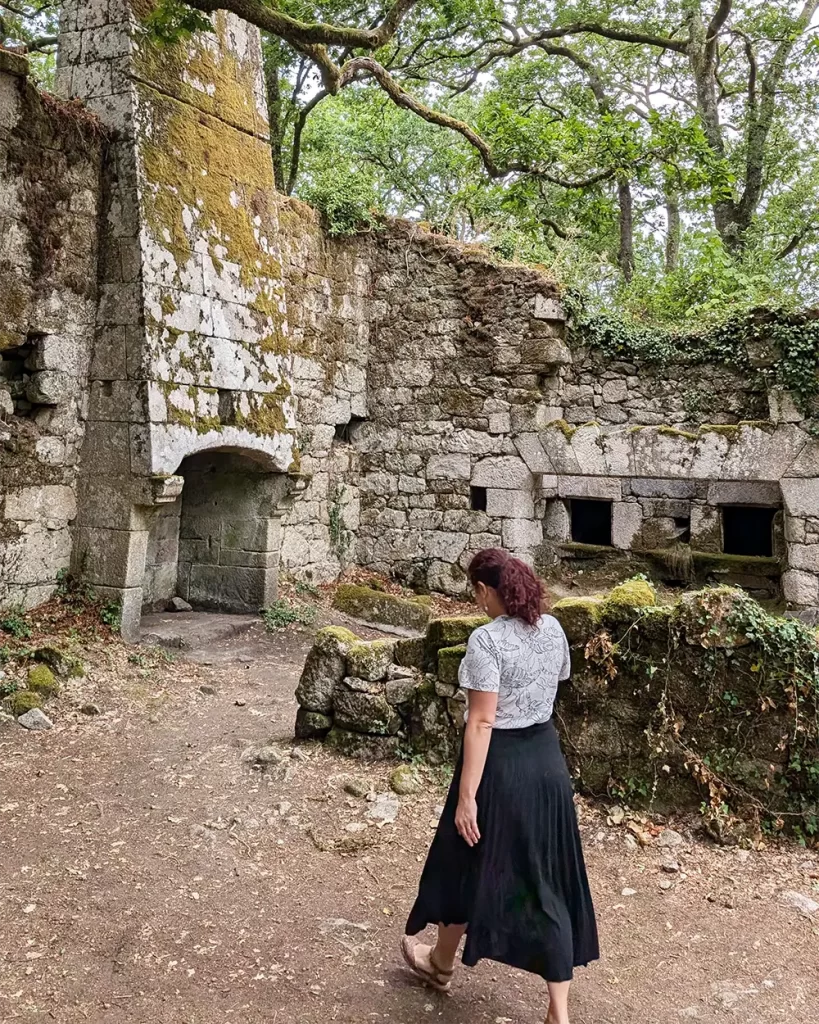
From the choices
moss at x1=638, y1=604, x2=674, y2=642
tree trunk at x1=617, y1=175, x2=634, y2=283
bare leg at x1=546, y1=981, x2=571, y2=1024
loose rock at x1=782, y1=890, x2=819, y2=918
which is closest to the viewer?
bare leg at x1=546, y1=981, x2=571, y2=1024

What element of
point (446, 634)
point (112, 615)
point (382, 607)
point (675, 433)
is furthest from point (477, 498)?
point (446, 634)

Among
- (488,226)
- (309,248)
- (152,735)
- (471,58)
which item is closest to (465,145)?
(471,58)

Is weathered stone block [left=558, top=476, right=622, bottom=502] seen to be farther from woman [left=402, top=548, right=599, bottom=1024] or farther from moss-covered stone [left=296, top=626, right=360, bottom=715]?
woman [left=402, top=548, right=599, bottom=1024]

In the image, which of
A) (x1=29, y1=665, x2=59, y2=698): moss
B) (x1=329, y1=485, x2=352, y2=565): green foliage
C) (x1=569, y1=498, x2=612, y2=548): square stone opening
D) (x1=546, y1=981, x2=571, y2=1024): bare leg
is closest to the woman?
(x1=546, y1=981, x2=571, y2=1024): bare leg

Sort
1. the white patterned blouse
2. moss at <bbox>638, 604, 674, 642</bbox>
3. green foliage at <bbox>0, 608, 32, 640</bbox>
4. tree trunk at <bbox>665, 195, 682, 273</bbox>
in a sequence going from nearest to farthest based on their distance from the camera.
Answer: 1. the white patterned blouse
2. moss at <bbox>638, 604, 674, 642</bbox>
3. green foliage at <bbox>0, 608, 32, 640</bbox>
4. tree trunk at <bbox>665, 195, 682, 273</bbox>

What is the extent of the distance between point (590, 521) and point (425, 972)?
282 inches

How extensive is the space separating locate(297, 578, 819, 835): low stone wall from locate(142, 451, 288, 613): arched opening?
4137 millimetres

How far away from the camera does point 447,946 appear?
111 inches

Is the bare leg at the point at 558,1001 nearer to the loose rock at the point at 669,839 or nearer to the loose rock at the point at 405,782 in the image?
the loose rock at the point at 669,839

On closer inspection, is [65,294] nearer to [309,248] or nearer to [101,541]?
[101,541]

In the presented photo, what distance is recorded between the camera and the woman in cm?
259

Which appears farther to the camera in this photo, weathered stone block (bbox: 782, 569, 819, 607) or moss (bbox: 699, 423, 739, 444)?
moss (bbox: 699, 423, 739, 444)

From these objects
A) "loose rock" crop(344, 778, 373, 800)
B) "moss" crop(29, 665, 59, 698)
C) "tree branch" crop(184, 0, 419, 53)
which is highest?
"tree branch" crop(184, 0, 419, 53)

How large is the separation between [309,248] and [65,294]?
3396mm
